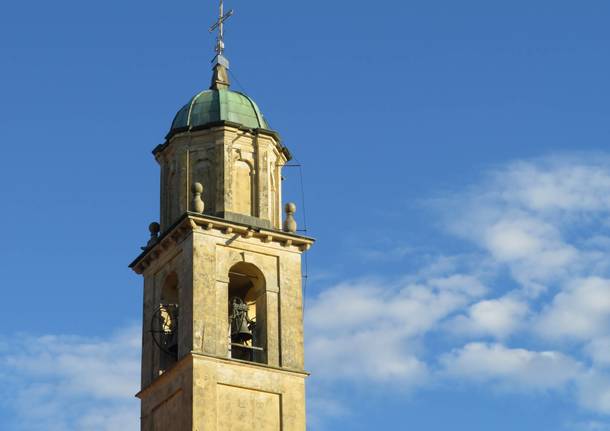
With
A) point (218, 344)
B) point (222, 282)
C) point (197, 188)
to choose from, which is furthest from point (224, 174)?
point (218, 344)

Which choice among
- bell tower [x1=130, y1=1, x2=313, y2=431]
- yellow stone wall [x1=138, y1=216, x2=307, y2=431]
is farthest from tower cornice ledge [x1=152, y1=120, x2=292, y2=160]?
yellow stone wall [x1=138, y1=216, x2=307, y2=431]

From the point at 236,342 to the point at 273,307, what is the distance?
4.77 ft

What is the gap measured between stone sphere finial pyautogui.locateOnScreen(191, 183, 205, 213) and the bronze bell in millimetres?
2787

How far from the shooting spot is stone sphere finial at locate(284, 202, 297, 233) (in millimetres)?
42031

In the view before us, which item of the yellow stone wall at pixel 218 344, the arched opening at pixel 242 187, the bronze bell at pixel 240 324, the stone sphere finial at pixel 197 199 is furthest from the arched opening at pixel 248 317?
the stone sphere finial at pixel 197 199

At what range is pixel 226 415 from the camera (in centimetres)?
3834

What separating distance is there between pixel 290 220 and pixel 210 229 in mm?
2738

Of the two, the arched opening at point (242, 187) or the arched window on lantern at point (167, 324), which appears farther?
the arched opening at point (242, 187)

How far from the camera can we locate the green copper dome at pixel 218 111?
1689 inches

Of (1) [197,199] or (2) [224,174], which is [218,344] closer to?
(1) [197,199]

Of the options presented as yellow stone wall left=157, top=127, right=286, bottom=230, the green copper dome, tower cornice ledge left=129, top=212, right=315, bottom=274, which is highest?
the green copper dome

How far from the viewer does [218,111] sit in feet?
141

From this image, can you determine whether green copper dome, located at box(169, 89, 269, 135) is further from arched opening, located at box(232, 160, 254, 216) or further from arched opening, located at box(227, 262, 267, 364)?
arched opening, located at box(227, 262, 267, 364)

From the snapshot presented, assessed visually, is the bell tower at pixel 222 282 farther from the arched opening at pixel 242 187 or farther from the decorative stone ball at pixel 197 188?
the decorative stone ball at pixel 197 188
